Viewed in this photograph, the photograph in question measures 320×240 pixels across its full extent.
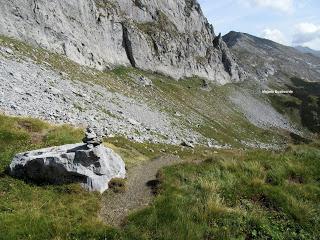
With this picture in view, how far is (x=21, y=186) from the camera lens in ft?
63.1

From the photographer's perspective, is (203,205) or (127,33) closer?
(203,205)

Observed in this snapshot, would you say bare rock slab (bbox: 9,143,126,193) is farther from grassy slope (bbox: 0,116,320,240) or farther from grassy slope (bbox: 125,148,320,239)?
grassy slope (bbox: 125,148,320,239)

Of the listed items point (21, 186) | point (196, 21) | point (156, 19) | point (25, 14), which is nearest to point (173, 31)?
point (156, 19)

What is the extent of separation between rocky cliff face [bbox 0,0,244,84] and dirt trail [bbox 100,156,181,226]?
155ft

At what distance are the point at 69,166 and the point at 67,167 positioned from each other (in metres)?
0.13

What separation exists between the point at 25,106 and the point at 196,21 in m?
133

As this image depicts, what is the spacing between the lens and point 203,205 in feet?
52.6

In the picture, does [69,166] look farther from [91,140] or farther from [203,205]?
[203,205]

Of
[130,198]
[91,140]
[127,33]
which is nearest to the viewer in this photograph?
[130,198]

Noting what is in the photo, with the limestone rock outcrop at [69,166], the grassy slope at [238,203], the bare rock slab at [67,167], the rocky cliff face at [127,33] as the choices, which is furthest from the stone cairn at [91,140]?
the rocky cliff face at [127,33]

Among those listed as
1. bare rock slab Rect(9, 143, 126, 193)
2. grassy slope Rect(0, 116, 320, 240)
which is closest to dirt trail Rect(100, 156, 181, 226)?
grassy slope Rect(0, 116, 320, 240)

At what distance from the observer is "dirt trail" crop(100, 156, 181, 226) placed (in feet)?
56.2

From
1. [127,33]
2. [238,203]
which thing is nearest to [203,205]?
[238,203]

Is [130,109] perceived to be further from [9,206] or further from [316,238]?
[316,238]
